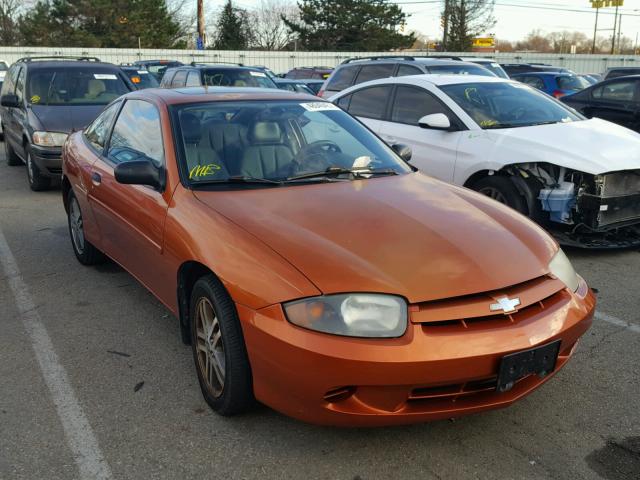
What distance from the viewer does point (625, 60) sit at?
111 feet

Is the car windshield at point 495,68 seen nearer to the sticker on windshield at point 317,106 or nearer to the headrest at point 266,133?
the sticker on windshield at point 317,106

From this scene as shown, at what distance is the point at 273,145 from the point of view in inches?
158

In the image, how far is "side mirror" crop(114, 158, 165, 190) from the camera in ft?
12.2

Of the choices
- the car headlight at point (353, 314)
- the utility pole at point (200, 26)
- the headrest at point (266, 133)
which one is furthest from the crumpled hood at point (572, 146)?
the utility pole at point (200, 26)

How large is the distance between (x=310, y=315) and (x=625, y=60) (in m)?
36.2

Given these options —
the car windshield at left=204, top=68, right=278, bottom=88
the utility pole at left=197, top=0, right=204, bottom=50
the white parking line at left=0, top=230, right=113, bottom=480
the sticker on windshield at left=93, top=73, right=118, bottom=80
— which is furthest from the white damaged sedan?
the utility pole at left=197, top=0, right=204, bottom=50

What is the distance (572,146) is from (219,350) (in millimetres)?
4188

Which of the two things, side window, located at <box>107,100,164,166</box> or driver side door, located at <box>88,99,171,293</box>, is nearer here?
driver side door, located at <box>88,99,171,293</box>

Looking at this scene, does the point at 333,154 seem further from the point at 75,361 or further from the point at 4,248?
the point at 4,248

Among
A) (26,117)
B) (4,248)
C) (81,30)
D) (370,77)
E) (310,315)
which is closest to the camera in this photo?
(310,315)

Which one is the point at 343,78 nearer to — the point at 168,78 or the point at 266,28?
the point at 168,78

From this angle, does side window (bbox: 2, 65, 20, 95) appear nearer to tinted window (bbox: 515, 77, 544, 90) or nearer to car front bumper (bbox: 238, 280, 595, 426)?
car front bumper (bbox: 238, 280, 595, 426)

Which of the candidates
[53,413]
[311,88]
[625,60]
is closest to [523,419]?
[53,413]

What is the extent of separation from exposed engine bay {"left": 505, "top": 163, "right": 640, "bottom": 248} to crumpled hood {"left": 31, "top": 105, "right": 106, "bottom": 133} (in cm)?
601
